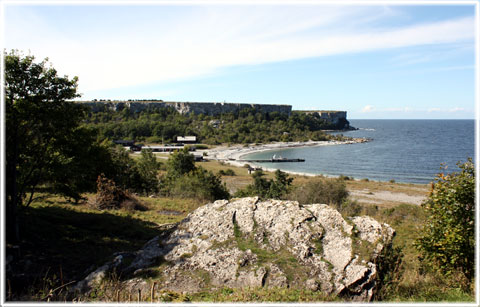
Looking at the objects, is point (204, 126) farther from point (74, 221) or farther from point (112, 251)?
point (112, 251)

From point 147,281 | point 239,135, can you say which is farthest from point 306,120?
point 147,281

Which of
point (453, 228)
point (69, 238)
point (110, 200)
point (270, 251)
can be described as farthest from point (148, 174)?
point (453, 228)

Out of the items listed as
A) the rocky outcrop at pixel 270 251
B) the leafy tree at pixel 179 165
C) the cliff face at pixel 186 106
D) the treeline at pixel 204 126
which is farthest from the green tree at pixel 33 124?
the cliff face at pixel 186 106

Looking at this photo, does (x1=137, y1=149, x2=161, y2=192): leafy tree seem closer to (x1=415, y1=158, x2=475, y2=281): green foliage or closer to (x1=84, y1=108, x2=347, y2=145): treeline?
(x1=415, y1=158, x2=475, y2=281): green foliage

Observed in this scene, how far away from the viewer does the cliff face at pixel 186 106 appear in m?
147

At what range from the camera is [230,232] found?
26.6ft

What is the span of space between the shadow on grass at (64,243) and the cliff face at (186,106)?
13515cm

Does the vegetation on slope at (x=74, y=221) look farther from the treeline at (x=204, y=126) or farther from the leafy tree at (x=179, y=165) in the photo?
the treeline at (x=204, y=126)

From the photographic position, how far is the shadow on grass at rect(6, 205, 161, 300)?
7.59 meters

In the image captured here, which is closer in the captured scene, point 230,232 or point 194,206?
point 230,232

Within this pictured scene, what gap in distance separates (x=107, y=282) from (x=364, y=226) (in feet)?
19.5

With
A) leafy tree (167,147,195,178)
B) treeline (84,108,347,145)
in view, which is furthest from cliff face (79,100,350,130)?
leafy tree (167,147,195,178)

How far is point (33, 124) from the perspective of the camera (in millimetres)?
9789

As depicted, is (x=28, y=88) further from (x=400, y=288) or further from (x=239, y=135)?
(x=239, y=135)
